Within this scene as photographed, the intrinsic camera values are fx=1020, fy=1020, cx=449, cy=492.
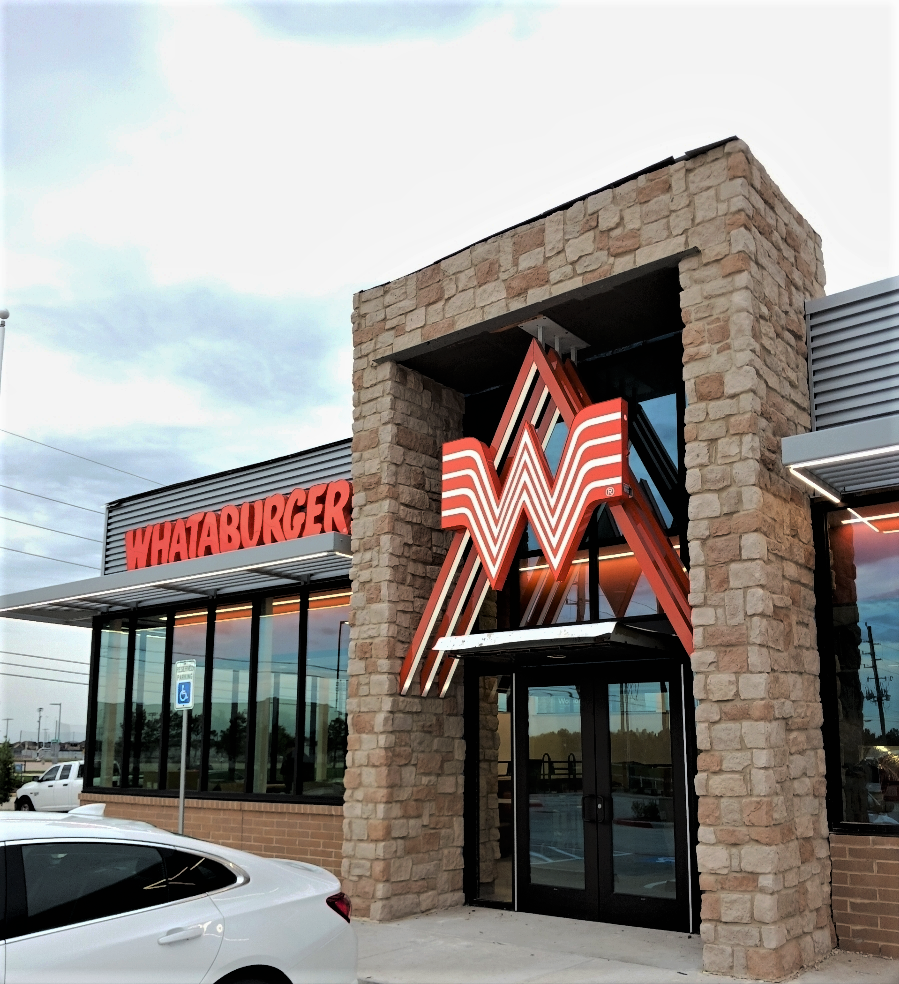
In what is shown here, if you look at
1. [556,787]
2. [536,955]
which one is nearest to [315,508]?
[556,787]

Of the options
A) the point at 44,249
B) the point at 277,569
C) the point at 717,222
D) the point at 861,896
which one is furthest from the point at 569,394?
the point at 44,249

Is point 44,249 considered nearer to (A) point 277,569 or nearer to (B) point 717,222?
(A) point 277,569

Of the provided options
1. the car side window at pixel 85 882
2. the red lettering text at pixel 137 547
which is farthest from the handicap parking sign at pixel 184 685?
the car side window at pixel 85 882

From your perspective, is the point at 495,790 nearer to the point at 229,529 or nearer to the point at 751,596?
the point at 751,596

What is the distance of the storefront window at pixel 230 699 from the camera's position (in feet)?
45.7

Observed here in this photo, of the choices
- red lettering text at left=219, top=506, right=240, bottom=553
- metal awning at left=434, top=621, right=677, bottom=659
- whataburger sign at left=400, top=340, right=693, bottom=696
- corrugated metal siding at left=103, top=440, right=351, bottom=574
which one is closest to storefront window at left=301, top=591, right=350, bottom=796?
red lettering text at left=219, top=506, right=240, bottom=553

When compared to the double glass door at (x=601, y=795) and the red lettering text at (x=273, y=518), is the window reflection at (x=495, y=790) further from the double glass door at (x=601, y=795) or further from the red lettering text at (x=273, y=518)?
the red lettering text at (x=273, y=518)

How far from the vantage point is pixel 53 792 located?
25.1 metres

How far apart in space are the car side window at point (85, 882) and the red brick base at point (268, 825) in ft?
23.0

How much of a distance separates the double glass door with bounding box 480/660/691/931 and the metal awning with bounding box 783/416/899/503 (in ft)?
7.96

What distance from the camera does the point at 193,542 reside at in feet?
48.3

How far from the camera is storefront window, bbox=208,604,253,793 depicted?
1392cm

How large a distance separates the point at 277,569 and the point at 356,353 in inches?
114

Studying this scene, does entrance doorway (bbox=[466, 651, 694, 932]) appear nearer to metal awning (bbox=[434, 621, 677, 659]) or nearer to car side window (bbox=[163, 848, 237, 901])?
metal awning (bbox=[434, 621, 677, 659])
